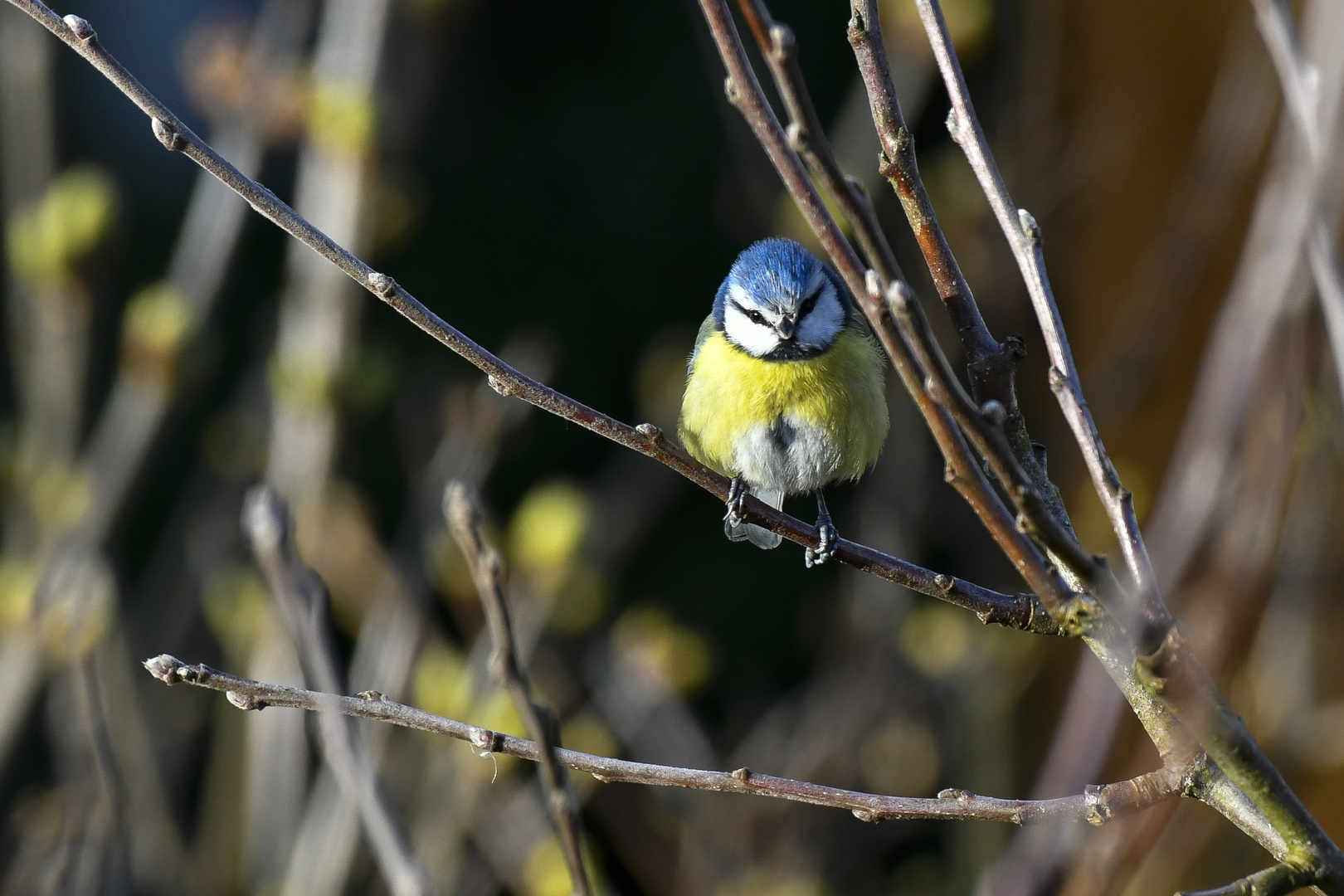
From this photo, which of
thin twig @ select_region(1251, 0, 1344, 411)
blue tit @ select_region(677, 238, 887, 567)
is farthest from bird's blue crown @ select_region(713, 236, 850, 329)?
thin twig @ select_region(1251, 0, 1344, 411)

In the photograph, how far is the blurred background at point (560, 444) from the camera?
2.34 m

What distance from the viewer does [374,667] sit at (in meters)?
2.41

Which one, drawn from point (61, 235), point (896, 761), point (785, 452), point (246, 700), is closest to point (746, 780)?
point (246, 700)

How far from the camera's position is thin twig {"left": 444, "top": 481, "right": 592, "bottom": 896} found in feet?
2.24

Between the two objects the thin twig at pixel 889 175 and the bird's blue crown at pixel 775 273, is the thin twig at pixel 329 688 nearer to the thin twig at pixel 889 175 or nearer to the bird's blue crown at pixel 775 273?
the thin twig at pixel 889 175

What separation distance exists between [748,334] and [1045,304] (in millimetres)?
1221

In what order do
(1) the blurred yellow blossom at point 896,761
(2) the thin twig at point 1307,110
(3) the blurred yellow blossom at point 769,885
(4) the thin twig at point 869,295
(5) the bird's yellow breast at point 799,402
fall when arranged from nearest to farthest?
(4) the thin twig at point 869,295
(2) the thin twig at point 1307,110
(5) the bird's yellow breast at point 799,402
(3) the blurred yellow blossom at point 769,885
(1) the blurred yellow blossom at point 896,761

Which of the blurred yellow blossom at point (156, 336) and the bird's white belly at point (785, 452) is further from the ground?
the blurred yellow blossom at point (156, 336)

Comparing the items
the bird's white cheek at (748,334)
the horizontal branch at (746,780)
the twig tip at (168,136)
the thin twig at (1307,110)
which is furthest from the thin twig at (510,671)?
the bird's white cheek at (748,334)

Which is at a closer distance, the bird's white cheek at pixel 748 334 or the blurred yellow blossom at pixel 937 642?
the bird's white cheek at pixel 748 334

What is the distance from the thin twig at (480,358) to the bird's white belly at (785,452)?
86cm

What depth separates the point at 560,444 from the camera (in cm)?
405

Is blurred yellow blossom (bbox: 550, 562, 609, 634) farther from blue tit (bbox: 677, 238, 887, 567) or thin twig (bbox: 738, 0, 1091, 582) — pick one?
thin twig (bbox: 738, 0, 1091, 582)

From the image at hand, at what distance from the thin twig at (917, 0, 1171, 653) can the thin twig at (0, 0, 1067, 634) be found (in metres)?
0.13
